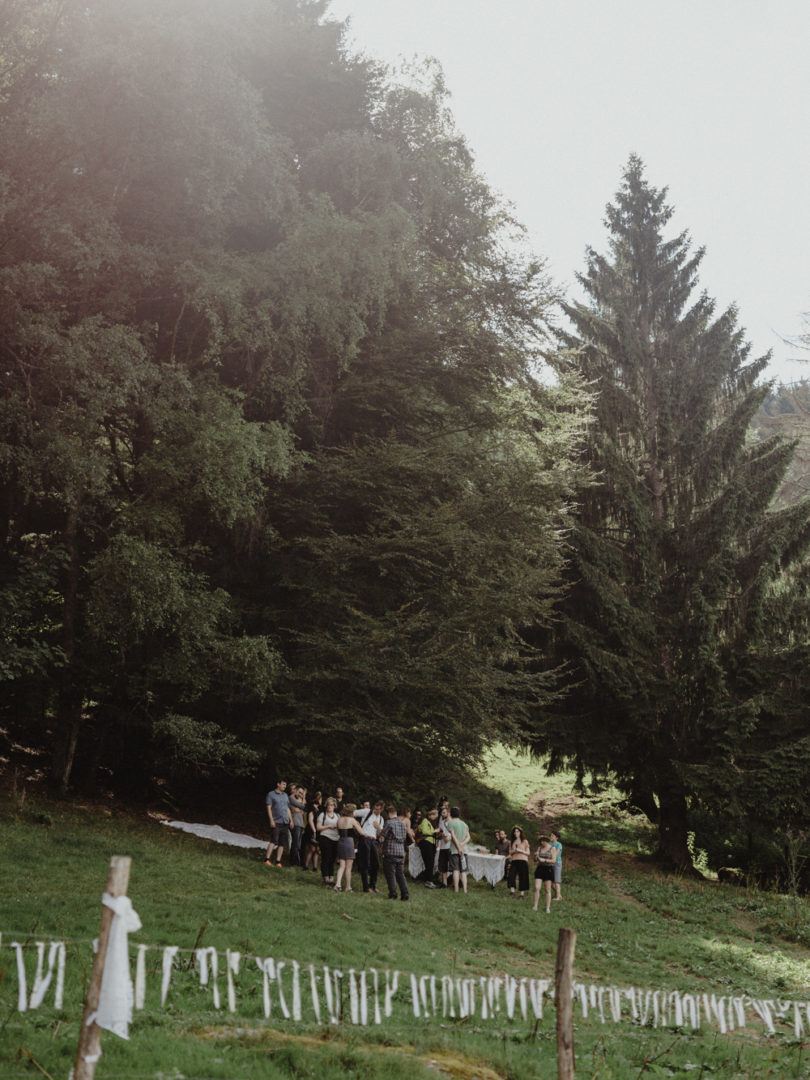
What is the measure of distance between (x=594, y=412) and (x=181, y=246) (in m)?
14.8

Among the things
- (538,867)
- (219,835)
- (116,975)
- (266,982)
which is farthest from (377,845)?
(116,975)

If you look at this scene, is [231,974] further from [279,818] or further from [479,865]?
[479,865]

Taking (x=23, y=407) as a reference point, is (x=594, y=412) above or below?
above

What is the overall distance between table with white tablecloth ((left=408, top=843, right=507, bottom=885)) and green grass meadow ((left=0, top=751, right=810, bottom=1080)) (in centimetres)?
65

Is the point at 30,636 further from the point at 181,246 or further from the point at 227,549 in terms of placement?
the point at 181,246

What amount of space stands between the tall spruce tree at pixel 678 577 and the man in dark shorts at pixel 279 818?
425 inches

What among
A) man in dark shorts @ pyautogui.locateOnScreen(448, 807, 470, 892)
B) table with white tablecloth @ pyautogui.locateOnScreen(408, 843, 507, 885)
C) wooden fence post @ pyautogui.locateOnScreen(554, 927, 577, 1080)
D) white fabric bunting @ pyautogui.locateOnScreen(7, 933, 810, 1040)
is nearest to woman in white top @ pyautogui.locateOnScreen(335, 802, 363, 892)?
man in dark shorts @ pyautogui.locateOnScreen(448, 807, 470, 892)

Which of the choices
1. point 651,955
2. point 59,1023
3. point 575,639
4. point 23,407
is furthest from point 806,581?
point 59,1023

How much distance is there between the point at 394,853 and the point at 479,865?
4.95 meters

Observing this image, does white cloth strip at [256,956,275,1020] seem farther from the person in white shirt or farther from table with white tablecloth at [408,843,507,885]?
table with white tablecloth at [408,843,507,885]

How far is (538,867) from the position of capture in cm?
1611

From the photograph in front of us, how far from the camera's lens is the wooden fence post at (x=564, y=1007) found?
5.51m

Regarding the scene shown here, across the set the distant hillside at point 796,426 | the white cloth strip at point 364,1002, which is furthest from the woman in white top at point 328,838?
the distant hillside at point 796,426

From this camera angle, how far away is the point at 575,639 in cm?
2517
